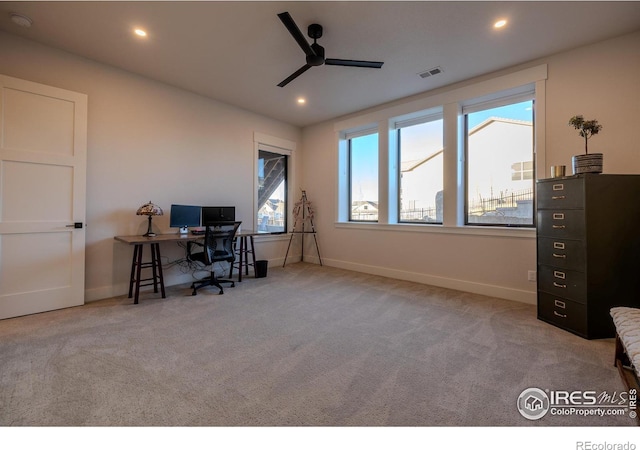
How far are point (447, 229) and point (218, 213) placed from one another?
3501mm

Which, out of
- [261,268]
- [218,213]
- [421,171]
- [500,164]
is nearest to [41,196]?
[218,213]

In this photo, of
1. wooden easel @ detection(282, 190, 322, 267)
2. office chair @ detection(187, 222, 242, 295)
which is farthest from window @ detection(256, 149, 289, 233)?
office chair @ detection(187, 222, 242, 295)

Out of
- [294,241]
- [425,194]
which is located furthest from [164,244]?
[425,194]

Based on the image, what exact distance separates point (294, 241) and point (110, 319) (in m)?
3.58

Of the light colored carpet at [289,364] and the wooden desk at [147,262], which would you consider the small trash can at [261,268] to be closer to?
the wooden desk at [147,262]

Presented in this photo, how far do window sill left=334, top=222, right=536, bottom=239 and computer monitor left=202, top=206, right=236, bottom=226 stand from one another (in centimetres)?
203

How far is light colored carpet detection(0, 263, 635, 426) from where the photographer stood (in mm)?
1488

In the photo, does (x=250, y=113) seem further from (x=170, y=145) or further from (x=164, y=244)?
(x=164, y=244)

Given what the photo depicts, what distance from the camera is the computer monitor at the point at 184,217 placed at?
3.85m

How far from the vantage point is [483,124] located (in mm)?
3896

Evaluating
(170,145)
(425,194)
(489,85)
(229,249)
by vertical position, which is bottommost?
(229,249)

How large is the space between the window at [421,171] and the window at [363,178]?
1.65 feet

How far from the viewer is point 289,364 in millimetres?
1992

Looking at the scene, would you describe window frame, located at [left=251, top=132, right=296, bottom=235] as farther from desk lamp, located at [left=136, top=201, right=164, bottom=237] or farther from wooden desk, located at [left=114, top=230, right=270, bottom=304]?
desk lamp, located at [left=136, top=201, right=164, bottom=237]
